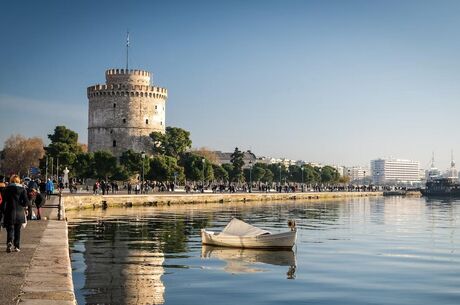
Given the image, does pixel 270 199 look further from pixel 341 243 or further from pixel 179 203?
pixel 341 243

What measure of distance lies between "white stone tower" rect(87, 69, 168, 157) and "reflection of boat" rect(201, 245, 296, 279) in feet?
269

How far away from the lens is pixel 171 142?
106125 millimetres

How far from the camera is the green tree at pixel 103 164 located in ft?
299

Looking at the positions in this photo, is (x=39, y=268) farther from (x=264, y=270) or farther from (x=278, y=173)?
(x=278, y=173)

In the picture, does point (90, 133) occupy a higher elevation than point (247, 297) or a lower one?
higher

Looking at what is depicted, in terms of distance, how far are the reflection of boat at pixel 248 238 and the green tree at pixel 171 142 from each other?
79301 millimetres

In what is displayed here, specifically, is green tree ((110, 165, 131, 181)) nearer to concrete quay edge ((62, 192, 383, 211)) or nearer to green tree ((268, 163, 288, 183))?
concrete quay edge ((62, 192, 383, 211))

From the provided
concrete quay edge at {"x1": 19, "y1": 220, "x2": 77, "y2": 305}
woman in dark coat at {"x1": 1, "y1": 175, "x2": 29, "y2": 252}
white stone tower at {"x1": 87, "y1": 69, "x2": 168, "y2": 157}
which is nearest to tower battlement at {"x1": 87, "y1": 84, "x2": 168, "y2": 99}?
white stone tower at {"x1": 87, "y1": 69, "x2": 168, "y2": 157}

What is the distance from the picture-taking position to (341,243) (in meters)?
28.8

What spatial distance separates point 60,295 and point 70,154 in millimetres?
78690

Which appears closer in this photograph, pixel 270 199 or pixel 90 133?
pixel 270 199

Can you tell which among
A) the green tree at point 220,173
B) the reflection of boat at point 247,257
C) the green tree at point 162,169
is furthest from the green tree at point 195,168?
the reflection of boat at point 247,257

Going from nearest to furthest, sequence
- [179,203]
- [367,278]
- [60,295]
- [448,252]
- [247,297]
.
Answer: [60,295], [247,297], [367,278], [448,252], [179,203]

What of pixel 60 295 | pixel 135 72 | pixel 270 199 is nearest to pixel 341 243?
pixel 60 295
